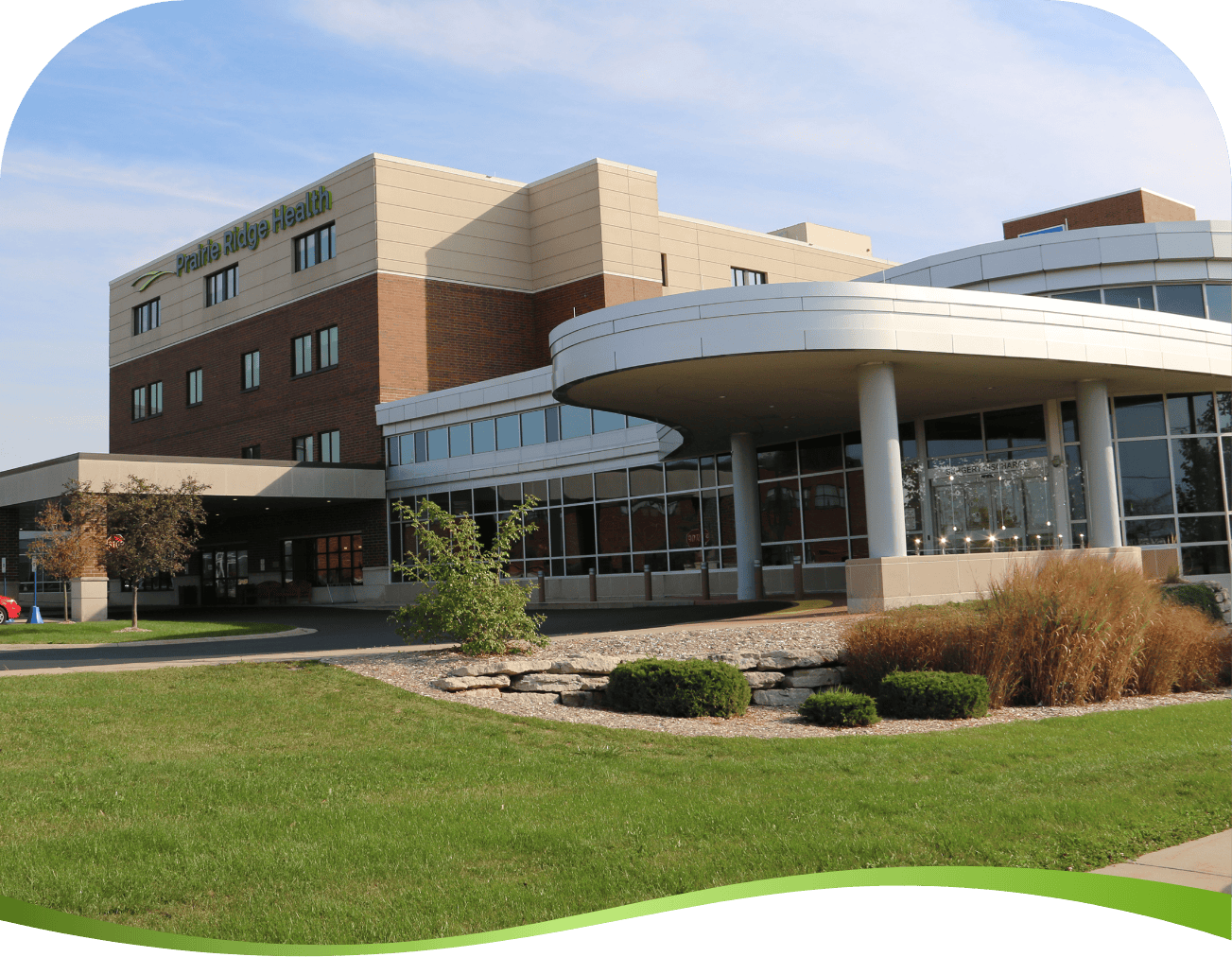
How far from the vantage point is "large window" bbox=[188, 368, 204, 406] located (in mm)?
50344

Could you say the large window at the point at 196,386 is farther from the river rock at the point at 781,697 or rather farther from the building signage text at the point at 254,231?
the river rock at the point at 781,697

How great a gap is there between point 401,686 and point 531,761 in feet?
13.9

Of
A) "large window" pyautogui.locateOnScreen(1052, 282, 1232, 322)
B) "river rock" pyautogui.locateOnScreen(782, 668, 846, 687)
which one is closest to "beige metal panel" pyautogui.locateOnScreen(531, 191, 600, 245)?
"large window" pyautogui.locateOnScreen(1052, 282, 1232, 322)

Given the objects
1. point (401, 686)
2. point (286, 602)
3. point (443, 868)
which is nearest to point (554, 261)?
point (286, 602)

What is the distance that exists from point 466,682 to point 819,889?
8.11 m

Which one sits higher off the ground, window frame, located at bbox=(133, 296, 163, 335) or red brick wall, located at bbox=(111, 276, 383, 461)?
window frame, located at bbox=(133, 296, 163, 335)

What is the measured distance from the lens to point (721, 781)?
8.98 m

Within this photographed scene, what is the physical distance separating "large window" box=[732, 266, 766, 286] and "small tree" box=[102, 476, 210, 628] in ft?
90.1

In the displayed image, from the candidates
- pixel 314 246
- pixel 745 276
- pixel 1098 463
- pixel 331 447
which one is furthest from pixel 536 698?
pixel 745 276

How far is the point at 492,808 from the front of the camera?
26.9ft

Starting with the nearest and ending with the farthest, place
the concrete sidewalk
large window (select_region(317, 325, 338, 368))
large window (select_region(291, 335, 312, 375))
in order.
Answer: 1. the concrete sidewalk
2. large window (select_region(317, 325, 338, 368))
3. large window (select_region(291, 335, 312, 375))

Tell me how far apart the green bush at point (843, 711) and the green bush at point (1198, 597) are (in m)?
8.39

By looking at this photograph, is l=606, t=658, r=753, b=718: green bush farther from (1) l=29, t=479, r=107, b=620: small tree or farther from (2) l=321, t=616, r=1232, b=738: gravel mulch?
(1) l=29, t=479, r=107, b=620: small tree

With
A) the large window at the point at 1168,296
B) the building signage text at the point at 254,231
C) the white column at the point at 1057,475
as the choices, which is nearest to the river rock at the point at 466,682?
the white column at the point at 1057,475
